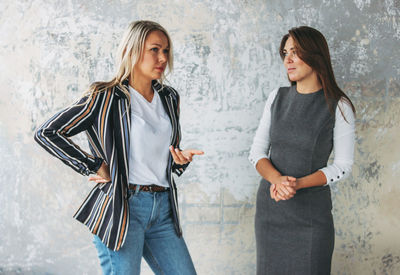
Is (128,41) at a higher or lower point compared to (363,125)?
higher

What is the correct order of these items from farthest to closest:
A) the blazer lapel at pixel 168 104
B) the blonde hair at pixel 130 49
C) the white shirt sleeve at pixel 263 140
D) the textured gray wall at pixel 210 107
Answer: the textured gray wall at pixel 210 107, the white shirt sleeve at pixel 263 140, the blazer lapel at pixel 168 104, the blonde hair at pixel 130 49

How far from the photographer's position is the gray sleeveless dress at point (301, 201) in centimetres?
194

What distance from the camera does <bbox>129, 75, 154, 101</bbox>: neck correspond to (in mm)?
1791

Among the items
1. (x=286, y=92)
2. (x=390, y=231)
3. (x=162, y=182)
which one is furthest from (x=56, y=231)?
(x=390, y=231)

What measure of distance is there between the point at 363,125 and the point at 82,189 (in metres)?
2.08

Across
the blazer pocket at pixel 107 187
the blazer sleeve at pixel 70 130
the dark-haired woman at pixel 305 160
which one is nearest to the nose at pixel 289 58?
the dark-haired woman at pixel 305 160

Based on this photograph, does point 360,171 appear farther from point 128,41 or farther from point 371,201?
point 128,41

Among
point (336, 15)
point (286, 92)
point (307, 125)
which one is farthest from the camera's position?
point (336, 15)

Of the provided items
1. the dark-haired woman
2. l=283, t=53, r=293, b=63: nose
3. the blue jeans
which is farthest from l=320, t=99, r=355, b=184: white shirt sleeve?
the blue jeans

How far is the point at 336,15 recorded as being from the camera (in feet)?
8.73

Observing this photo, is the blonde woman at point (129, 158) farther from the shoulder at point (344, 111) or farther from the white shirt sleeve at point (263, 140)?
the shoulder at point (344, 111)

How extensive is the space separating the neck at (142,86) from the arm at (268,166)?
2.18 feet

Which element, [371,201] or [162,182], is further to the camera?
[371,201]

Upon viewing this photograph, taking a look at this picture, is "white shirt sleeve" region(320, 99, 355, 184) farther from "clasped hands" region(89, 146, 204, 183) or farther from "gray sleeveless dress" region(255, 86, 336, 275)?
"clasped hands" region(89, 146, 204, 183)
